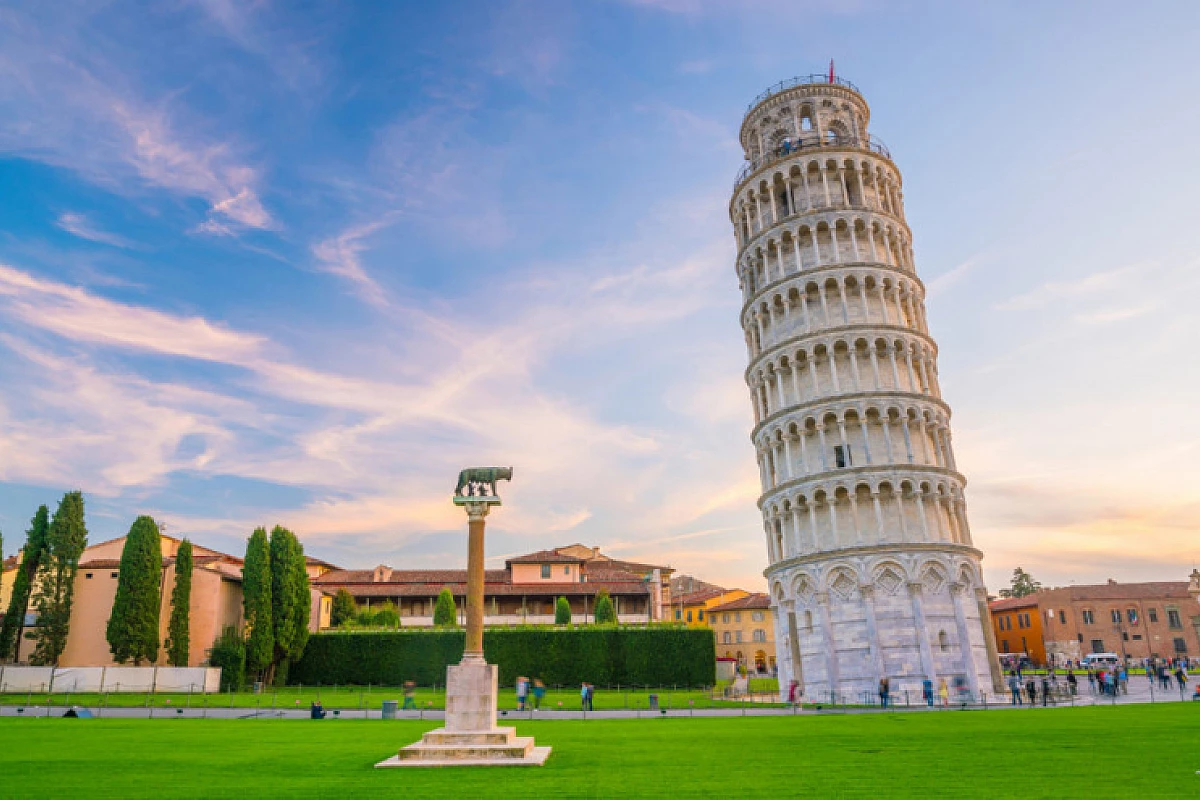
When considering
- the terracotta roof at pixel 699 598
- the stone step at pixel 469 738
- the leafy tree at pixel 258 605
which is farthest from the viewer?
the terracotta roof at pixel 699 598

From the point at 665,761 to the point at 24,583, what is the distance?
54.2 metres

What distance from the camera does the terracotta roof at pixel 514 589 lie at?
7175 cm

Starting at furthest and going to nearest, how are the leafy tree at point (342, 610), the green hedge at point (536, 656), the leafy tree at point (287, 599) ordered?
the leafy tree at point (342, 610), the green hedge at point (536, 656), the leafy tree at point (287, 599)

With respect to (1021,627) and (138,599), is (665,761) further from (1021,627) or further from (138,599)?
(1021,627)

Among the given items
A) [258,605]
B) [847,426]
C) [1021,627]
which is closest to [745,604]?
[1021,627]

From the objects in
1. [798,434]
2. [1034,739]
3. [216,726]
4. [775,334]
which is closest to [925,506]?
[798,434]

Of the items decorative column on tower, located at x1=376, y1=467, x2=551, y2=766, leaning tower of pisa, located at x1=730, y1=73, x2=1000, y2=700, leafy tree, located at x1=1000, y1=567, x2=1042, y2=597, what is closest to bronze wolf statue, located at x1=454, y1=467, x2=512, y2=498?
decorative column on tower, located at x1=376, y1=467, x2=551, y2=766

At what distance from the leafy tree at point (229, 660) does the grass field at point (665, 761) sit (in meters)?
23.2

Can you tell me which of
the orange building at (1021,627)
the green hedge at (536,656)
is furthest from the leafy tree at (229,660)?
the orange building at (1021,627)

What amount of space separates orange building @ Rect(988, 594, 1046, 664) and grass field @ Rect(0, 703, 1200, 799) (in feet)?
280

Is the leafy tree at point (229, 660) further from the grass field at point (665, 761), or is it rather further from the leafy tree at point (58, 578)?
the grass field at point (665, 761)

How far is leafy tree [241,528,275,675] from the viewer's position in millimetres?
51875

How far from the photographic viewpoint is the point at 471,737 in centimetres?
1872

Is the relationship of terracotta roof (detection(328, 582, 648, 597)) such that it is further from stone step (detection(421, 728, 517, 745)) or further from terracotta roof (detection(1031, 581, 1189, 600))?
terracotta roof (detection(1031, 581, 1189, 600))
